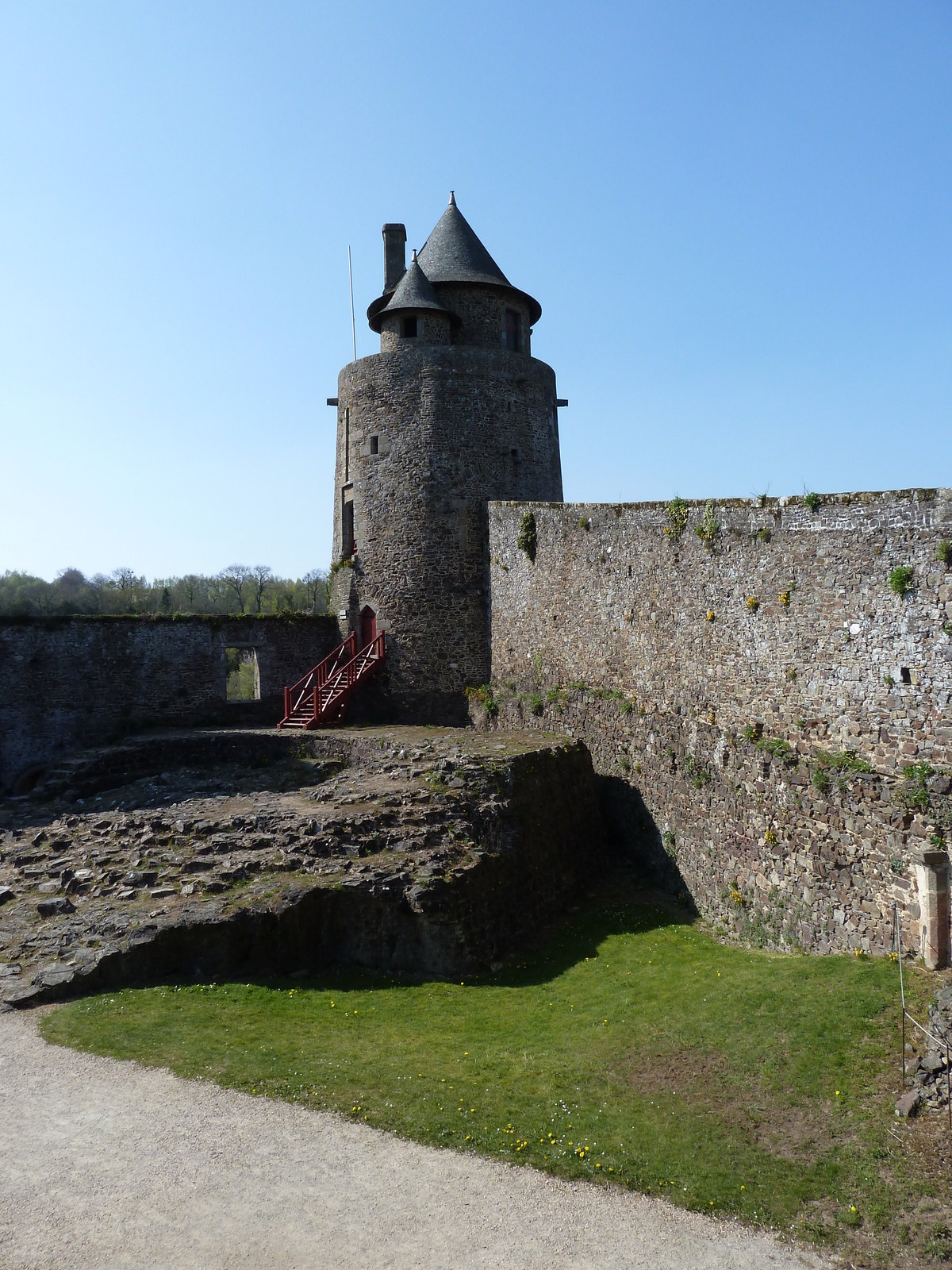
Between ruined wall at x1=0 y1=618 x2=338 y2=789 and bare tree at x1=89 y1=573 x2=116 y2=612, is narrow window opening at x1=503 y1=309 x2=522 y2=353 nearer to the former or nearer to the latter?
ruined wall at x1=0 y1=618 x2=338 y2=789

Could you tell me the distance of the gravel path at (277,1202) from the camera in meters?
6.93

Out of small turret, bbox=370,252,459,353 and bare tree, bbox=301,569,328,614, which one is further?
bare tree, bbox=301,569,328,614

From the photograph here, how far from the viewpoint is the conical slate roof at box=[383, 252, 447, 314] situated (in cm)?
2402

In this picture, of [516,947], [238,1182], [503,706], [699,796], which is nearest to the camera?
[238,1182]

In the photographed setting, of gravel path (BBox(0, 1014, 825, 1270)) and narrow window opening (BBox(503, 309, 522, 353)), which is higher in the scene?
narrow window opening (BBox(503, 309, 522, 353))

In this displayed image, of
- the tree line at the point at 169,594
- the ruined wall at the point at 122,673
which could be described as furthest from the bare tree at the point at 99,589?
the ruined wall at the point at 122,673

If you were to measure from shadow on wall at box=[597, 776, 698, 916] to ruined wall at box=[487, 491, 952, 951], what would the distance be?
0.33 ft

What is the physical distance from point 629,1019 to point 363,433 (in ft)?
59.8

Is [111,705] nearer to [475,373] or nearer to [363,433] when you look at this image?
[363,433]

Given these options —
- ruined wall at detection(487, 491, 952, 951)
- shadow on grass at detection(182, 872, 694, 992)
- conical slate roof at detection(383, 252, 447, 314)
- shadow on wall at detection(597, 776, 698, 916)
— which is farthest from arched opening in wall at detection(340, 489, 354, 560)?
shadow on grass at detection(182, 872, 694, 992)

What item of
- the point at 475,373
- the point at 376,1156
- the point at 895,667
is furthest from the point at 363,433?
the point at 376,1156

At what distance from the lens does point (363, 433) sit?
2486 cm

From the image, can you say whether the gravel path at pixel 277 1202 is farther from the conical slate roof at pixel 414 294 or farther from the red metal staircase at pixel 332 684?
the conical slate roof at pixel 414 294

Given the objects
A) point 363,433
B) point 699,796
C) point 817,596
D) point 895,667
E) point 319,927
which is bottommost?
point 319,927
